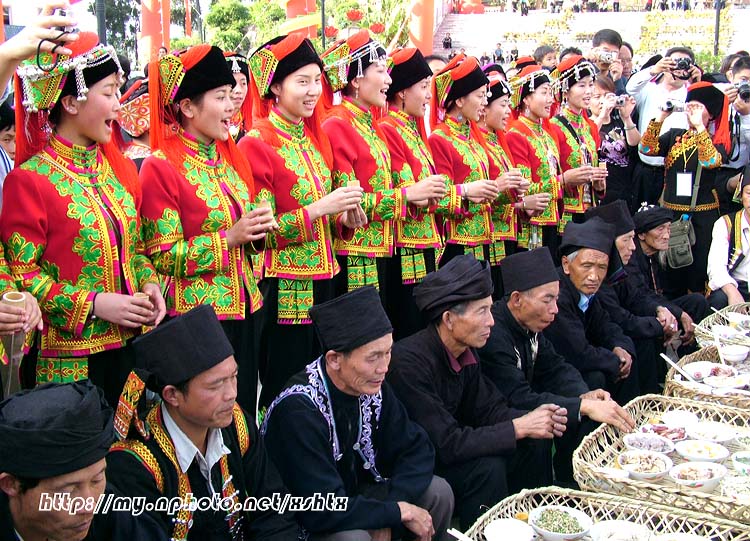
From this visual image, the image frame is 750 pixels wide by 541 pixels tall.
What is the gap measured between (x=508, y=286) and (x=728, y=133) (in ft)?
11.8

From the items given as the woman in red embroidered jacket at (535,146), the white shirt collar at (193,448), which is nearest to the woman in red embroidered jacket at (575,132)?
the woman in red embroidered jacket at (535,146)

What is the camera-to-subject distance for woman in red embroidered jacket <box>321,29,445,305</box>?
13.2 ft

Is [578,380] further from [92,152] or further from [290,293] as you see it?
[92,152]

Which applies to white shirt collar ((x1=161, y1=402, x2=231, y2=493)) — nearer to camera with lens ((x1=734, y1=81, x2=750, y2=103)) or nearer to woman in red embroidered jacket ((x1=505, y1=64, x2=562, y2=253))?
woman in red embroidered jacket ((x1=505, y1=64, x2=562, y2=253))

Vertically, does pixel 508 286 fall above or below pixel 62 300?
below

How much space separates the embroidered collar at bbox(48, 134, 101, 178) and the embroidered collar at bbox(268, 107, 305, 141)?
1.05 metres

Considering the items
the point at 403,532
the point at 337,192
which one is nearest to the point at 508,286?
the point at 337,192

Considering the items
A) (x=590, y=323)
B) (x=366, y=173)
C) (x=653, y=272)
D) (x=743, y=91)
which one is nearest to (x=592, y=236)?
(x=590, y=323)

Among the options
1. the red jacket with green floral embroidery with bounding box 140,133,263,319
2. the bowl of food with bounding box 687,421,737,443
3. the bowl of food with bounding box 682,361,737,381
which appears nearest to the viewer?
the red jacket with green floral embroidery with bounding box 140,133,263,319

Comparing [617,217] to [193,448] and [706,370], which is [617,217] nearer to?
[706,370]

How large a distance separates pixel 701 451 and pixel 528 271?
1.11 metres

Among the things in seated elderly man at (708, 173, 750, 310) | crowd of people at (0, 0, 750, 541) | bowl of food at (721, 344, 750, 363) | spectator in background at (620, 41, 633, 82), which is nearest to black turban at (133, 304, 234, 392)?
crowd of people at (0, 0, 750, 541)

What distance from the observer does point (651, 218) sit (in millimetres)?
5676

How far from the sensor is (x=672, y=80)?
7.14 metres
